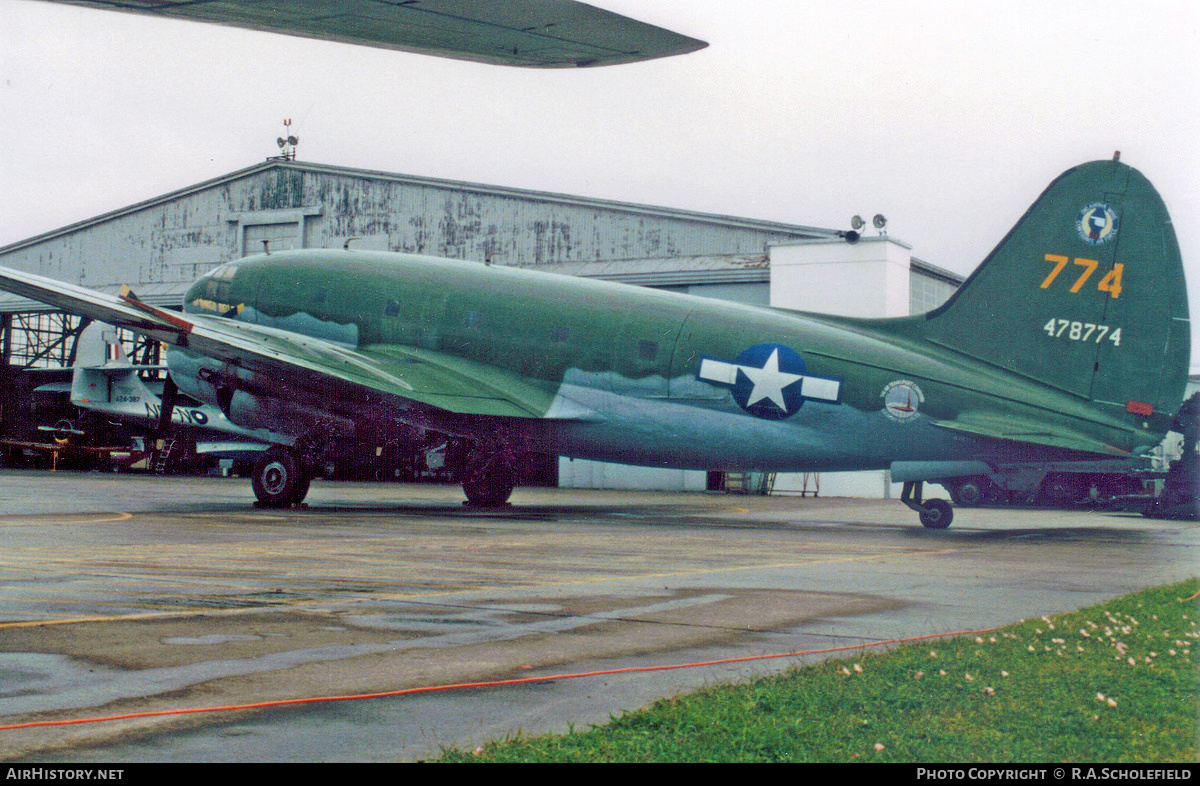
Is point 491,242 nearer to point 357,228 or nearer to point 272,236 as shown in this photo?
point 357,228

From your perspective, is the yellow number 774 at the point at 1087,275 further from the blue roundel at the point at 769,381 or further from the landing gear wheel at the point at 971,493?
the landing gear wheel at the point at 971,493

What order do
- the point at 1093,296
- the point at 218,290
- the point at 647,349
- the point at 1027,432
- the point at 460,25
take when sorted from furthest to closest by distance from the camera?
1. the point at 218,290
2. the point at 647,349
3. the point at 1093,296
4. the point at 1027,432
5. the point at 460,25

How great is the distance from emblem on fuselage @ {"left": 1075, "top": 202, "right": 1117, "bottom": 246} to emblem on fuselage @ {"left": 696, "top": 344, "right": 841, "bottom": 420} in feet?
16.9

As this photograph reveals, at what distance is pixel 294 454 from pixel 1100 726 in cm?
1998

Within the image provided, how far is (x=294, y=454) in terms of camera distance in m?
23.4

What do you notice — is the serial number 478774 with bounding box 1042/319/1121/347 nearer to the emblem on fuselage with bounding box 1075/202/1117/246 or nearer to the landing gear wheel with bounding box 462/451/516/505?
the emblem on fuselage with bounding box 1075/202/1117/246

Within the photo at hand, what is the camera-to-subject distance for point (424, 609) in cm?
966

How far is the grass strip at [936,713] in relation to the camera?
200 inches

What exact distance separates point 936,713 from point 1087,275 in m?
16.0

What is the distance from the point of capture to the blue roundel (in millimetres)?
21188

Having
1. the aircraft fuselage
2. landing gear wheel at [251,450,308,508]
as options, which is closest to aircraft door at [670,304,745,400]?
the aircraft fuselage

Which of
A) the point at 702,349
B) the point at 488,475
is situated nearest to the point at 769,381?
the point at 702,349
